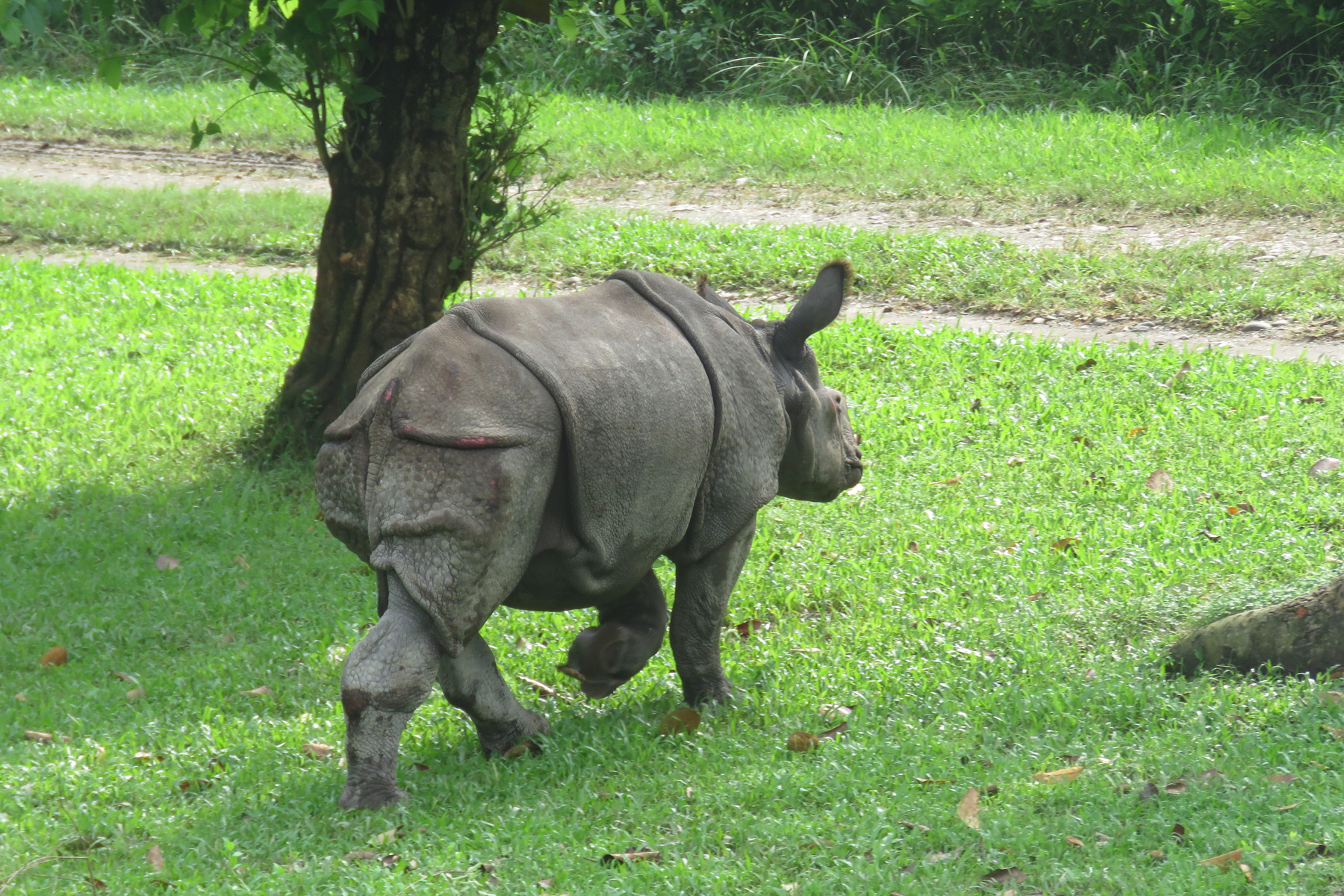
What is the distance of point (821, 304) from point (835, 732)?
1650mm

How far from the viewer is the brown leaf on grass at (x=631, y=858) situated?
4.12m

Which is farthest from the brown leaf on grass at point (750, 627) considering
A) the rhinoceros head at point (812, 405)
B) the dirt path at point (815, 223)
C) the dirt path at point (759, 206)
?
the dirt path at point (759, 206)

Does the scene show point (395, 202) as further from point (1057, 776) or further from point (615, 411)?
point (1057, 776)

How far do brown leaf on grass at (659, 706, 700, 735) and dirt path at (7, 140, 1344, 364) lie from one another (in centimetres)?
575

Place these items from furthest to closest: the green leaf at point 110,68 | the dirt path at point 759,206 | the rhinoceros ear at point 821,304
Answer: the dirt path at point 759,206, the green leaf at point 110,68, the rhinoceros ear at point 821,304

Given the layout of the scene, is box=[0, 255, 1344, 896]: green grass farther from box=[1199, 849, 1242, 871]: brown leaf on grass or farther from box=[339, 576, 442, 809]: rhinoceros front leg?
box=[339, 576, 442, 809]: rhinoceros front leg

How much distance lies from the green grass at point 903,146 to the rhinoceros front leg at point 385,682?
9.69m

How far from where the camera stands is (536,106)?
29.3 ft

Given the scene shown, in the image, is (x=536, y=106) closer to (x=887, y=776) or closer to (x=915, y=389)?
(x=915, y=389)

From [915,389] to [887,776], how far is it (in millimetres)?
4938

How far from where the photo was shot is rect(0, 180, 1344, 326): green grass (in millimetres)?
10531

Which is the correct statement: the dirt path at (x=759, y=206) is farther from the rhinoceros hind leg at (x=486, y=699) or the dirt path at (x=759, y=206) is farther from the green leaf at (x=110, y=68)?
the rhinoceros hind leg at (x=486, y=699)

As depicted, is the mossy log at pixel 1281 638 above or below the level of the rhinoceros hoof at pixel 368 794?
above

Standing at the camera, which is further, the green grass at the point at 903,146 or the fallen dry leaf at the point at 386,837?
the green grass at the point at 903,146
